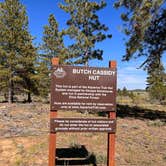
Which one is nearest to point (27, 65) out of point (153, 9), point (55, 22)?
point (55, 22)

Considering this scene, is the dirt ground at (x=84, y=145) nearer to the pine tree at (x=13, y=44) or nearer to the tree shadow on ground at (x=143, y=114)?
A: the tree shadow on ground at (x=143, y=114)

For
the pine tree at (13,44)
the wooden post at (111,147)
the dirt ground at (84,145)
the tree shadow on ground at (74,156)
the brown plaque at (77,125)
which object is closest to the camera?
the brown plaque at (77,125)

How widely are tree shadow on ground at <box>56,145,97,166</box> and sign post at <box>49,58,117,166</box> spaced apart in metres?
1.55

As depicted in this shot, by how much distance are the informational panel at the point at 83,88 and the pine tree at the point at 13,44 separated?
23.4 metres

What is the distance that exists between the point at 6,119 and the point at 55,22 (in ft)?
89.9

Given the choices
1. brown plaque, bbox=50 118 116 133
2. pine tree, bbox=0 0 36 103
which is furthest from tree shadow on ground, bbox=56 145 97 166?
pine tree, bbox=0 0 36 103

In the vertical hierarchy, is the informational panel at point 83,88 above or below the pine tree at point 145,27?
below

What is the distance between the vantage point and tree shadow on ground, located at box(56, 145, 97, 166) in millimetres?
9883

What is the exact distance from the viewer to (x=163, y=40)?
62.5ft

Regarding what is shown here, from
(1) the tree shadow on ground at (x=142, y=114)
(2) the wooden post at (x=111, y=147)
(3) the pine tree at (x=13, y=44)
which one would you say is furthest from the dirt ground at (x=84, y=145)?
(3) the pine tree at (x=13, y=44)

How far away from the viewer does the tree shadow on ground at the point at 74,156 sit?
988 cm

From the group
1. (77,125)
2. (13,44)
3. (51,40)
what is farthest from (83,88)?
(51,40)

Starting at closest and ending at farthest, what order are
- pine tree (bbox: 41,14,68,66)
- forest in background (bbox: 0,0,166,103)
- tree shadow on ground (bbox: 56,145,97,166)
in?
1. tree shadow on ground (bbox: 56,145,97,166)
2. forest in background (bbox: 0,0,166,103)
3. pine tree (bbox: 41,14,68,66)

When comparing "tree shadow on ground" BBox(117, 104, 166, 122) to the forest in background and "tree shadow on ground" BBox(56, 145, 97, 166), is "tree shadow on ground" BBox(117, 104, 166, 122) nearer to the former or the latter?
the forest in background
